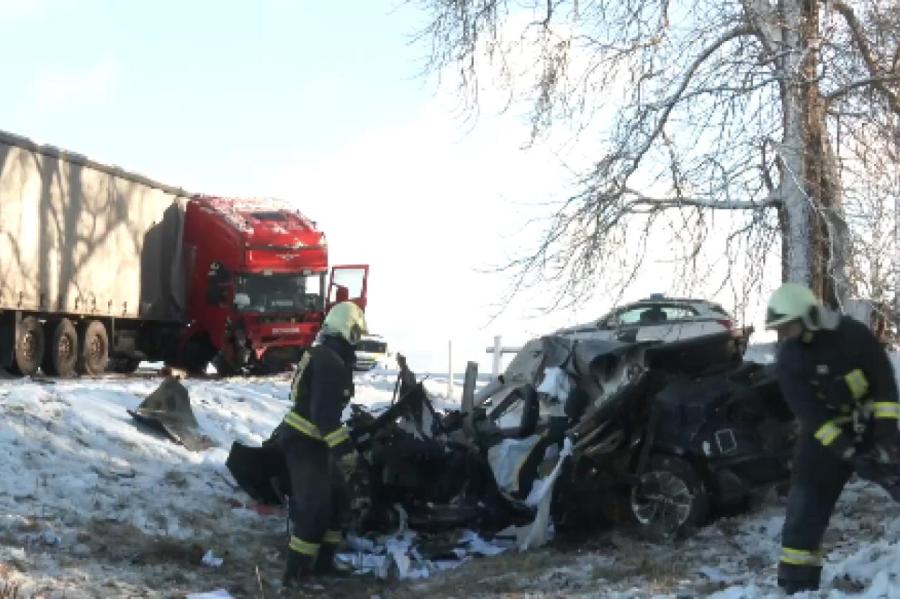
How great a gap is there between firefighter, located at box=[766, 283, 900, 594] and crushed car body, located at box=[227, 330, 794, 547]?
1.69 metres

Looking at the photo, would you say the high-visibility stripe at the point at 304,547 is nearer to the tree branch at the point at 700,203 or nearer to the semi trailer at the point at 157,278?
the tree branch at the point at 700,203

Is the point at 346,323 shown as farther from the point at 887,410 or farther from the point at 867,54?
the point at 867,54

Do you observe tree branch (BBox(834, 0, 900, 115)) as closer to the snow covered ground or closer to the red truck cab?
the snow covered ground

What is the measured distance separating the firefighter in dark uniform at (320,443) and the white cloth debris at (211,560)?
2.08 ft

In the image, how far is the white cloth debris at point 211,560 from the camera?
25.0 feet

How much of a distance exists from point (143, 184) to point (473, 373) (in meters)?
12.5

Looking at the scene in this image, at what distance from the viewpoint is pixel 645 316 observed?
12789 mm

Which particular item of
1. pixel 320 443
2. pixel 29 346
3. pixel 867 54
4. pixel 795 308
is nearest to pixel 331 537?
pixel 320 443

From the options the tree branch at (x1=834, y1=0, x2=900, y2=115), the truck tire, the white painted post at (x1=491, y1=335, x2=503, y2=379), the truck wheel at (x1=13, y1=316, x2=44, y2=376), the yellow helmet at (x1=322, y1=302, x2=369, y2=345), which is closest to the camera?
the yellow helmet at (x1=322, y1=302, x2=369, y2=345)

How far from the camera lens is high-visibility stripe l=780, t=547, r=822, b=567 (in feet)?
18.7

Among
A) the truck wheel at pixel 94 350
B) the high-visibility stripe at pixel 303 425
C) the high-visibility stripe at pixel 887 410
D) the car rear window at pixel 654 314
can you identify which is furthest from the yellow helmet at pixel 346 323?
the truck wheel at pixel 94 350

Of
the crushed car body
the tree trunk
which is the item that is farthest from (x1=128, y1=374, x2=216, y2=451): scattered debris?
the tree trunk

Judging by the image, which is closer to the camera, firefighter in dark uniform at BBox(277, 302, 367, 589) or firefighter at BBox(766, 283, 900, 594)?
firefighter at BBox(766, 283, 900, 594)

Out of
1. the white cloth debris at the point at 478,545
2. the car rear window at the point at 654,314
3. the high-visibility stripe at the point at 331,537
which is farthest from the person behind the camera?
the car rear window at the point at 654,314
